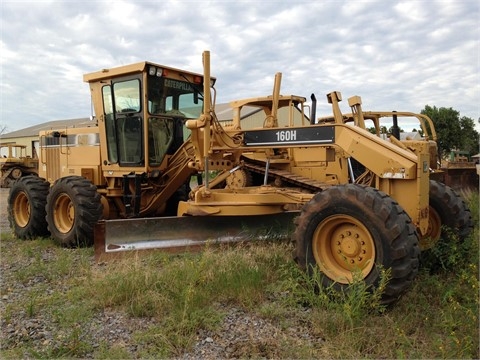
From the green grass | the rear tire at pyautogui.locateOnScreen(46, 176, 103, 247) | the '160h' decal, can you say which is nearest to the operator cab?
the rear tire at pyautogui.locateOnScreen(46, 176, 103, 247)

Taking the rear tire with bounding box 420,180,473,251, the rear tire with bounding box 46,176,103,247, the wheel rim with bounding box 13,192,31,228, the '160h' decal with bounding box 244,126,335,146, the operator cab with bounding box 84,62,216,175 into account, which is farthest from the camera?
the wheel rim with bounding box 13,192,31,228

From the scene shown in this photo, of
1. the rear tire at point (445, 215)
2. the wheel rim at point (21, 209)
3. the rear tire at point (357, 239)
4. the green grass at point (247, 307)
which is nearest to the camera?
the green grass at point (247, 307)

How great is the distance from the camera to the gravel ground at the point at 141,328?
3.31 meters

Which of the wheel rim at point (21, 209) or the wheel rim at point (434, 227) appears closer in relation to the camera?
the wheel rim at point (434, 227)

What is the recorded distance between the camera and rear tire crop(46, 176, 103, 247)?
6656 mm

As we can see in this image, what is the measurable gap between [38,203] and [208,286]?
4.73 meters

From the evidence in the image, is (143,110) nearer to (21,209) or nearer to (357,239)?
(21,209)

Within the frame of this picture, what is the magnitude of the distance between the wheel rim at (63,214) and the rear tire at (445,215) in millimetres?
5108

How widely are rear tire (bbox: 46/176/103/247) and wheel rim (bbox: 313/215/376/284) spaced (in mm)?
3694

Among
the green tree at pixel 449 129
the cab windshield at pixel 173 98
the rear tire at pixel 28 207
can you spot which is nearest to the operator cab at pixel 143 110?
the cab windshield at pixel 173 98

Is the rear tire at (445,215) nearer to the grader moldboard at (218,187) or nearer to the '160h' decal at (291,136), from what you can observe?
the grader moldboard at (218,187)

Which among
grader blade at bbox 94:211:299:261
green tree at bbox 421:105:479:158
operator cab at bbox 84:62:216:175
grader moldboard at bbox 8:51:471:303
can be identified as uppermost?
green tree at bbox 421:105:479:158

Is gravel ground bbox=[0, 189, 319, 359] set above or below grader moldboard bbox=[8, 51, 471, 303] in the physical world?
below

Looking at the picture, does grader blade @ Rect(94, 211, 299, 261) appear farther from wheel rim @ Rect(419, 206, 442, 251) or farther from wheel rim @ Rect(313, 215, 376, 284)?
wheel rim @ Rect(419, 206, 442, 251)
